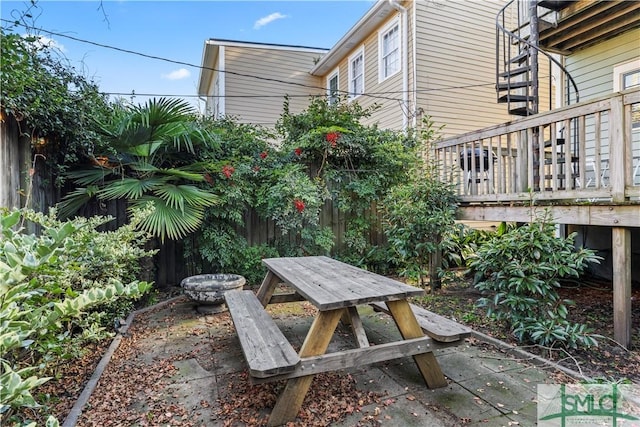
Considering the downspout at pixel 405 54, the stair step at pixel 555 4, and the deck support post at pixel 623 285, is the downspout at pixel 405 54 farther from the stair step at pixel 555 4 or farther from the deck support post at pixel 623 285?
the deck support post at pixel 623 285

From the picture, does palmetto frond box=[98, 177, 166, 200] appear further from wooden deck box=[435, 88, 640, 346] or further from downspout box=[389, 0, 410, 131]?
downspout box=[389, 0, 410, 131]

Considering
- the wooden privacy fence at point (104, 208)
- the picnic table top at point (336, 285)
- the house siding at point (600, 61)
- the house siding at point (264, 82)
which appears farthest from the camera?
the house siding at point (264, 82)

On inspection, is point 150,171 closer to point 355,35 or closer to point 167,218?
point 167,218

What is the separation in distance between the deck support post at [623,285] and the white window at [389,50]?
612 cm

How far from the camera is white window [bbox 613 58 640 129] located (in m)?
5.15

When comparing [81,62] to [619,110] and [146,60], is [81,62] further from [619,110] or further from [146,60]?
[619,110]

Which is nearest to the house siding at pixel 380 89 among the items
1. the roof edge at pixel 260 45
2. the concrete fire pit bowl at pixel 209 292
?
the roof edge at pixel 260 45

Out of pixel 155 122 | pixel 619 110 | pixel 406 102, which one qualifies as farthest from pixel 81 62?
pixel 406 102

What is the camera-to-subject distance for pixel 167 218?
3934 mm

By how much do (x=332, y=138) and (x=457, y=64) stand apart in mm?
4587

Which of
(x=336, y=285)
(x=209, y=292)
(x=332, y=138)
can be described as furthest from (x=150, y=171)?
(x=336, y=285)

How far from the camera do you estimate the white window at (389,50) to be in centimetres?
799

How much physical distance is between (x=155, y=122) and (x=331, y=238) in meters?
2.76

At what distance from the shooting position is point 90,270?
3117 millimetres
